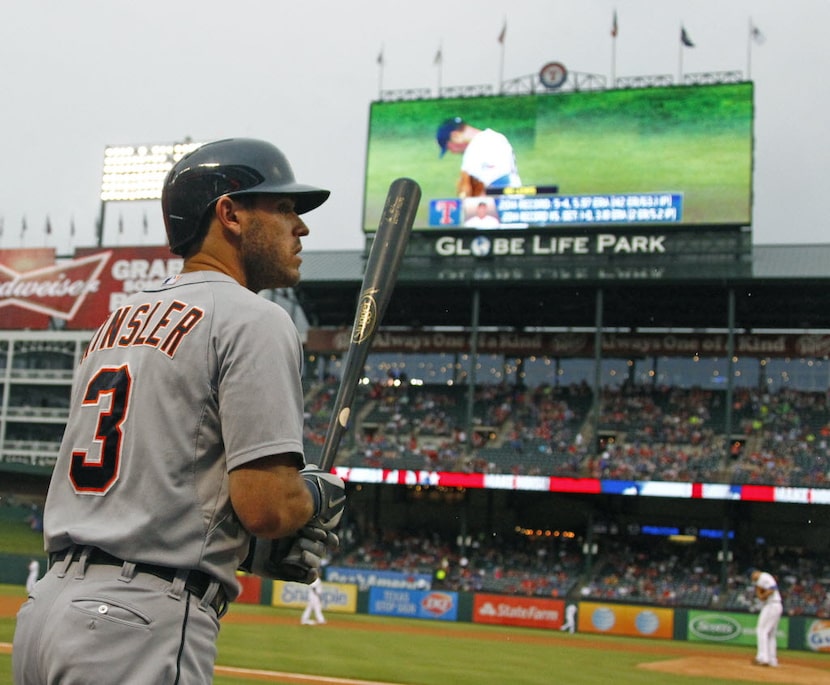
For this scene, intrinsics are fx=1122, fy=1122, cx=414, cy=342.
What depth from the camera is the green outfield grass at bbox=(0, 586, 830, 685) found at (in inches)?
570

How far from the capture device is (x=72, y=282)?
44094mm

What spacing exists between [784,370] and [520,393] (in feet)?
29.5

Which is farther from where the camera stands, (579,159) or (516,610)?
(579,159)

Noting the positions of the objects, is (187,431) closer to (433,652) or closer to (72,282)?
(433,652)

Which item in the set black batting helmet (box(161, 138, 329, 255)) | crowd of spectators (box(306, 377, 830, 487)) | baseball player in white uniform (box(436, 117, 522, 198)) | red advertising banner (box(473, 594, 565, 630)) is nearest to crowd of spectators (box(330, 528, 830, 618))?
red advertising banner (box(473, 594, 565, 630))

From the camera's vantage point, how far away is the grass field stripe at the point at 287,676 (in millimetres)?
12586

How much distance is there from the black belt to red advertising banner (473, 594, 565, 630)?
1041 inches

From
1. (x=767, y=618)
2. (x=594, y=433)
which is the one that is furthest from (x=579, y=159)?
(x=767, y=618)

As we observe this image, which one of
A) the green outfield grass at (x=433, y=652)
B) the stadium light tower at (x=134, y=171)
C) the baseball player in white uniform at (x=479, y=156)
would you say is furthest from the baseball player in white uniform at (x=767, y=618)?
the stadium light tower at (x=134, y=171)

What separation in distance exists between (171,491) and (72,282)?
43.9m

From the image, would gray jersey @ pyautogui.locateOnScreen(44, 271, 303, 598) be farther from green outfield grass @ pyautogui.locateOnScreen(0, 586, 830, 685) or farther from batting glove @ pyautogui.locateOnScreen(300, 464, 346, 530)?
green outfield grass @ pyautogui.locateOnScreen(0, 586, 830, 685)

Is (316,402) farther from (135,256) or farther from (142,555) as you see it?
(142,555)

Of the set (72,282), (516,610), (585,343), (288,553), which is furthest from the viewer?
(72,282)

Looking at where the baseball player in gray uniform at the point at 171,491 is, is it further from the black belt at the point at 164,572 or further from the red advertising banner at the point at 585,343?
the red advertising banner at the point at 585,343
